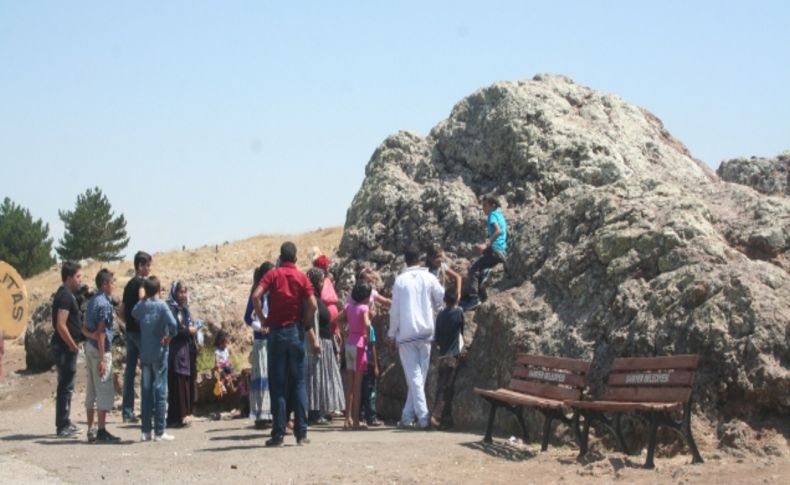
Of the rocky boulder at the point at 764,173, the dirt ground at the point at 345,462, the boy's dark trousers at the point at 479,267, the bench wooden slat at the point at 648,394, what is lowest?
the dirt ground at the point at 345,462

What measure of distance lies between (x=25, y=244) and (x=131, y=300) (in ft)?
150

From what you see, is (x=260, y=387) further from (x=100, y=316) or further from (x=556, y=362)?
(x=556, y=362)

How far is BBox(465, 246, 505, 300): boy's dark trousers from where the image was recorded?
12883 millimetres

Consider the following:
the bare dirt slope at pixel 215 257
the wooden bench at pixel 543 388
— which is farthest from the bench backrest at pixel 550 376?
the bare dirt slope at pixel 215 257

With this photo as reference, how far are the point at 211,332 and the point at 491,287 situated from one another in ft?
16.1

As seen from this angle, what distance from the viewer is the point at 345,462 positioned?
952 cm

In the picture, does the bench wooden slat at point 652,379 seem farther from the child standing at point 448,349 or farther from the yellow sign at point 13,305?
the yellow sign at point 13,305

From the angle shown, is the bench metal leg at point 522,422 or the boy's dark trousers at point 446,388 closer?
the bench metal leg at point 522,422

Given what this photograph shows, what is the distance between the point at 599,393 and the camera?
10.3 m

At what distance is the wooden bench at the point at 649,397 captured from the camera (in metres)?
8.68

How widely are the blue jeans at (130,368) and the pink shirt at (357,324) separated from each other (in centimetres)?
242

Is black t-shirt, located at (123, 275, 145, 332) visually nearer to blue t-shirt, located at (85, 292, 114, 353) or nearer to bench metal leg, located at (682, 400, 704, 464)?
blue t-shirt, located at (85, 292, 114, 353)

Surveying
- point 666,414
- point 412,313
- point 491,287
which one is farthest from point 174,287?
point 666,414

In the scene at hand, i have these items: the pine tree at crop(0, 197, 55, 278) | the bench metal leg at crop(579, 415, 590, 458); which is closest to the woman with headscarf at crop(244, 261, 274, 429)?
the bench metal leg at crop(579, 415, 590, 458)
